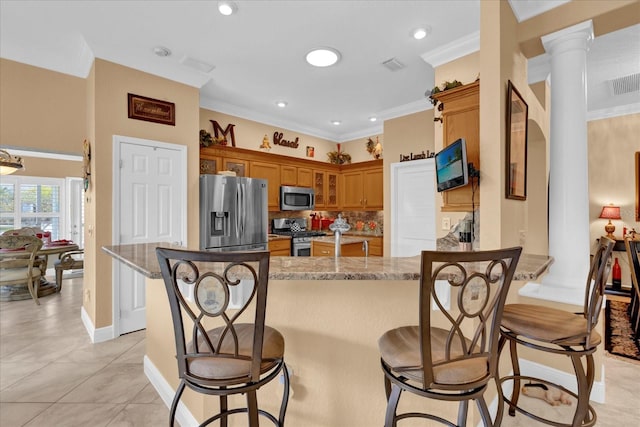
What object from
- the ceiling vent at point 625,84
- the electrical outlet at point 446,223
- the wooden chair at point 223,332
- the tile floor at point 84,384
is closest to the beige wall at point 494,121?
the electrical outlet at point 446,223

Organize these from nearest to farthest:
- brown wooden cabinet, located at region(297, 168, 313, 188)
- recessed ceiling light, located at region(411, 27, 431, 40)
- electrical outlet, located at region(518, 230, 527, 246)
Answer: electrical outlet, located at region(518, 230, 527, 246) < recessed ceiling light, located at region(411, 27, 431, 40) < brown wooden cabinet, located at region(297, 168, 313, 188)

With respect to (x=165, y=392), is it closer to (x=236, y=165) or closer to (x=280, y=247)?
(x=280, y=247)

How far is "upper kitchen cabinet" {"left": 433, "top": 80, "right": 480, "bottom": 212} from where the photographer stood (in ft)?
7.60

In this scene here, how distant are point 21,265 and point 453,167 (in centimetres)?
558

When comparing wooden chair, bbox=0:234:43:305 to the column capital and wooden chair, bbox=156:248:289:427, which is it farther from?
the column capital

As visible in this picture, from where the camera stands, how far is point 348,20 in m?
2.59

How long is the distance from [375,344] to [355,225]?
466cm

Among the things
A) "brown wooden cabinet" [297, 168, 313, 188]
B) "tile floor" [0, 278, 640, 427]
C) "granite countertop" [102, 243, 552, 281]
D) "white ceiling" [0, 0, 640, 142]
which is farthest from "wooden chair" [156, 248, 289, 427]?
"brown wooden cabinet" [297, 168, 313, 188]

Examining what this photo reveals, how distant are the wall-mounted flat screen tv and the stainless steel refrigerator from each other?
251 centimetres

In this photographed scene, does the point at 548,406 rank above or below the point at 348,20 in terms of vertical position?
below

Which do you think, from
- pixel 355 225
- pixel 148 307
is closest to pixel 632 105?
pixel 355 225

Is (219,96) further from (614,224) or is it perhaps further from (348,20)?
(614,224)

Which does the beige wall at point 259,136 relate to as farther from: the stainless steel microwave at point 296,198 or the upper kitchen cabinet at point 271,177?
the stainless steel microwave at point 296,198

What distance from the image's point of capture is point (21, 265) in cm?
417
